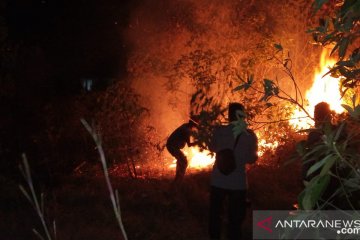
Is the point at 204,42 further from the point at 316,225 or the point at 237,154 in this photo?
the point at 316,225

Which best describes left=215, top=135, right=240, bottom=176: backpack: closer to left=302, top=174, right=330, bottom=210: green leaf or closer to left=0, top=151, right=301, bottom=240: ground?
left=0, top=151, right=301, bottom=240: ground

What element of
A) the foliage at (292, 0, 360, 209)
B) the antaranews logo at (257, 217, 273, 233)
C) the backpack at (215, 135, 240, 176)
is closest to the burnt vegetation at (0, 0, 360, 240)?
the antaranews logo at (257, 217, 273, 233)

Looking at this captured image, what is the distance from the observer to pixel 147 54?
11.9 metres

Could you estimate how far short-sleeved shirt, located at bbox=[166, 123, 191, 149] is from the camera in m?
8.43

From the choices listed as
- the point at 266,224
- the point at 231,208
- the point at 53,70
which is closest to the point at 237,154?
the point at 231,208

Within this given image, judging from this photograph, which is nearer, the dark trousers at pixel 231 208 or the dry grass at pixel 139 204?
the dark trousers at pixel 231 208

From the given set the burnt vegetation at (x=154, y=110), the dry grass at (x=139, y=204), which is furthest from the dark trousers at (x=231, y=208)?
the burnt vegetation at (x=154, y=110)

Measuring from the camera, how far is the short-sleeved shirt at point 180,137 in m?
8.43

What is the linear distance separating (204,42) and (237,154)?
6.47 m

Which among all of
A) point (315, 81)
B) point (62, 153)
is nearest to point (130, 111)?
point (62, 153)

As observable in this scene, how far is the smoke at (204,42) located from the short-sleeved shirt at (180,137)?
8.54ft

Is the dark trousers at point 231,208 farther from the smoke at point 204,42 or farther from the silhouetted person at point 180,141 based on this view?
the smoke at point 204,42

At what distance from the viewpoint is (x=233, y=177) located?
5.34 meters

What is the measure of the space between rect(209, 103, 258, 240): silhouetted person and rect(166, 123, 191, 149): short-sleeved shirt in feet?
9.22
